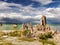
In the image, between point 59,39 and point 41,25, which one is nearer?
point 59,39

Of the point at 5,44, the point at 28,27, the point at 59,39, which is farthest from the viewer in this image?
the point at 28,27

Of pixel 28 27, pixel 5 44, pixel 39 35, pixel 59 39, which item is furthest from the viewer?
pixel 28 27

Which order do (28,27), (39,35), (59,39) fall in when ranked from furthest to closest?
(28,27) → (39,35) → (59,39)

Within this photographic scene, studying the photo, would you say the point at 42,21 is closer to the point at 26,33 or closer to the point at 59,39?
the point at 26,33

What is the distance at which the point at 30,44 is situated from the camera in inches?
2788

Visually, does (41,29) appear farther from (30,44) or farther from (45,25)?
(30,44)

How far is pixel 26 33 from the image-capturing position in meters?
91.2

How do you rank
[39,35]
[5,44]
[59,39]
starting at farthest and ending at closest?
1. [39,35]
2. [59,39]
3. [5,44]

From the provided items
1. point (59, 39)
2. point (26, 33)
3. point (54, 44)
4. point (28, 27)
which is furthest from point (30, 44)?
point (28, 27)

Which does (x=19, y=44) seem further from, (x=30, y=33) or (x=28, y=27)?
(x=28, y=27)

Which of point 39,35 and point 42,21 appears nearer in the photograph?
point 39,35

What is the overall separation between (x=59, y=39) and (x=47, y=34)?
13614 mm

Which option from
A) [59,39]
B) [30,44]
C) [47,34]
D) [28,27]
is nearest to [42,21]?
[28,27]

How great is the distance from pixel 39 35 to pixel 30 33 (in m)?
5.49
